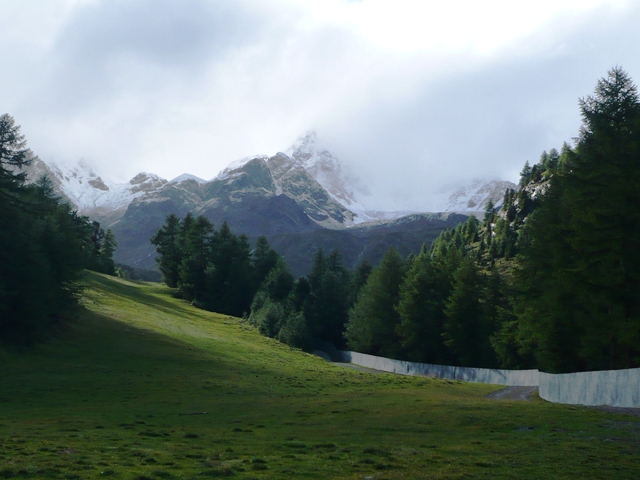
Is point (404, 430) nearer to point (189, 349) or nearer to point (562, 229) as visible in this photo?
point (562, 229)

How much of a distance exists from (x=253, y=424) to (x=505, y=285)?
51.8 metres

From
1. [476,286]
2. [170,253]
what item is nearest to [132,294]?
[170,253]

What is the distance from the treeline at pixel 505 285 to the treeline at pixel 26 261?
38511 millimetres

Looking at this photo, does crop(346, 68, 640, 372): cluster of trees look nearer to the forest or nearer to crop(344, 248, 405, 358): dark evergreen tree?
the forest

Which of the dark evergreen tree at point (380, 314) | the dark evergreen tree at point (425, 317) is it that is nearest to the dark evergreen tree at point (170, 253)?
the dark evergreen tree at point (380, 314)

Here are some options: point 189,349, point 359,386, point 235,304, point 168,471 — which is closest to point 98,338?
point 189,349

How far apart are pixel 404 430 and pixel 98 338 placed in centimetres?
4082

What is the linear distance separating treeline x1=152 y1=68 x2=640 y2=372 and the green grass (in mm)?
8942

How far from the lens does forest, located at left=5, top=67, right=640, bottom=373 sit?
34750 millimetres

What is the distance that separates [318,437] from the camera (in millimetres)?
21594

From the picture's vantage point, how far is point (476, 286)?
74938 millimetres

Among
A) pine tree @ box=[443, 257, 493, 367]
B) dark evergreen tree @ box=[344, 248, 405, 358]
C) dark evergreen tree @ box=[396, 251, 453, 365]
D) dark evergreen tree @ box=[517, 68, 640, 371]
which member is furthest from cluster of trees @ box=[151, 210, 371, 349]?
dark evergreen tree @ box=[517, 68, 640, 371]

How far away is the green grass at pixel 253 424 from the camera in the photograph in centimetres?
1498

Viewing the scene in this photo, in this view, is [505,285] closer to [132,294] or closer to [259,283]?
[132,294]
